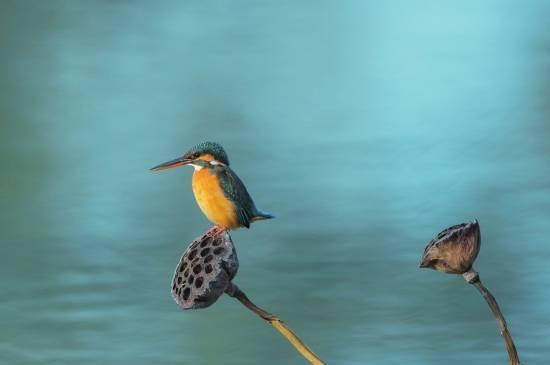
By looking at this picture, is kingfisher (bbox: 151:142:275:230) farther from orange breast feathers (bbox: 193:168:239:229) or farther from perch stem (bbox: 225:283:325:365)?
perch stem (bbox: 225:283:325:365)

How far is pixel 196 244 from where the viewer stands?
1.19 metres

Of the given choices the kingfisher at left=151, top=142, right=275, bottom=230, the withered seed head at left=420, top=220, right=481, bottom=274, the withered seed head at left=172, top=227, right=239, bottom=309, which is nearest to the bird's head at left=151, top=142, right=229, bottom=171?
the kingfisher at left=151, top=142, right=275, bottom=230

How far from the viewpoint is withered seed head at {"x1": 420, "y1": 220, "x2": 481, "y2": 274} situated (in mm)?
1166

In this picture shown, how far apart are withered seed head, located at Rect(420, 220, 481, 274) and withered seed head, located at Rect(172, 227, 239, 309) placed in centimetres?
20

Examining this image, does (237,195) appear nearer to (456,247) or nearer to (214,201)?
(214,201)

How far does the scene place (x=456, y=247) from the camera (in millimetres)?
1169

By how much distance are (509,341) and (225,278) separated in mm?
300

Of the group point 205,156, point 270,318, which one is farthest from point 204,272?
point 205,156

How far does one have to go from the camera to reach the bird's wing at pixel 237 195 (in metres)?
1.33

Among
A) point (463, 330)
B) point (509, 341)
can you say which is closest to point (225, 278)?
point (509, 341)

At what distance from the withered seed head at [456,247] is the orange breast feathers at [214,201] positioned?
255 mm

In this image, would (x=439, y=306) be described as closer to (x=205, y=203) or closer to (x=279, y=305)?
(x=279, y=305)

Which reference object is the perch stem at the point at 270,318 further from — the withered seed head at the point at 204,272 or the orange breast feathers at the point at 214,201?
the orange breast feathers at the point at 214,201

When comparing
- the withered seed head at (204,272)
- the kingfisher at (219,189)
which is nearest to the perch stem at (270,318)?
the withered seed head at (204,272)
